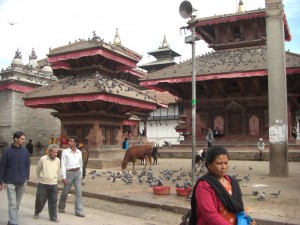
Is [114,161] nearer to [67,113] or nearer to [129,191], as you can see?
[67,113]

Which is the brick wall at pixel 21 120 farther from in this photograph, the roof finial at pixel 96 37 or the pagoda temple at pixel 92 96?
the roof finial at pixel 96 37

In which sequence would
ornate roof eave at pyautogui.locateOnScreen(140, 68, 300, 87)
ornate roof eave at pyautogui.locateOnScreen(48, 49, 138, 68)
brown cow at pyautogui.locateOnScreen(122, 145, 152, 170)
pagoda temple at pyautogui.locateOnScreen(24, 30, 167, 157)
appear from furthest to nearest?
1. ornate roof eave at pyautogui.locateOnScreen(140, 68, 300, 87)
2. ornate roof eave at pyautogui.locateOnScreen(48, 49, 138, 68)
3. pagoda temple at pyautogui.locateOnScreen(24, 30, 167, 157)
4. brown cow at pyautogui.locateOnScreen(122, 145, 152, 170)

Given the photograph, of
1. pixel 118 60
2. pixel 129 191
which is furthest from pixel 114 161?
pixel 129 191

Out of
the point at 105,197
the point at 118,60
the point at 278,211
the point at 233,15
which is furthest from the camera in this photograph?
the point at 233,15

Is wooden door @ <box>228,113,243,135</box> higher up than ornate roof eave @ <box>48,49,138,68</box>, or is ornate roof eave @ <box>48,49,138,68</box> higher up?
ornate roof eave @ <box>48,49,138,68</box>

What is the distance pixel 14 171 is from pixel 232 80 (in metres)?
21.3

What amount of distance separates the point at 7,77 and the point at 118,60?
11.9m

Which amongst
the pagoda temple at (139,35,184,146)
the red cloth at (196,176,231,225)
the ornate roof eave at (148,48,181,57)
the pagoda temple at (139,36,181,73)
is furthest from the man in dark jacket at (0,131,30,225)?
the ornate roof eave at (148,48,181,57)

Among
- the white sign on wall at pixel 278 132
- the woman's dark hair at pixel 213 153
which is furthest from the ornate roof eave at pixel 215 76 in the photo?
the woman's dark hair at pixel 213 153

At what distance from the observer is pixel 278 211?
25.3 feet

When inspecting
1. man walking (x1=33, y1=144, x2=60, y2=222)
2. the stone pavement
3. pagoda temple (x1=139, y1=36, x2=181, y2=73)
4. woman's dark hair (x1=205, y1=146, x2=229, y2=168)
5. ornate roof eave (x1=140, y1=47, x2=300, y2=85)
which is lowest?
the stone pavement

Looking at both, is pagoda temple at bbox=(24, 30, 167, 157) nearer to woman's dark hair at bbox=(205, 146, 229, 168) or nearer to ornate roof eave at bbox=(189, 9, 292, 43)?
ornate roof eave at bbox=(189, 9, 292, 43)

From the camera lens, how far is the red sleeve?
124 inches

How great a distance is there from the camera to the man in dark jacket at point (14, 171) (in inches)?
269
